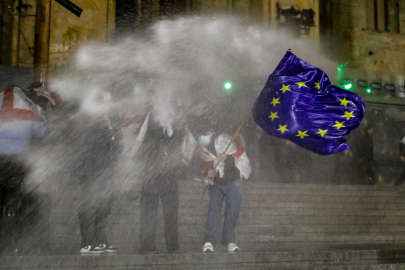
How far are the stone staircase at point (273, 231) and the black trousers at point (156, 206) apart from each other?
1.59ft

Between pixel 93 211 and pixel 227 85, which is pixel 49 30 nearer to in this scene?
pixel 227 85

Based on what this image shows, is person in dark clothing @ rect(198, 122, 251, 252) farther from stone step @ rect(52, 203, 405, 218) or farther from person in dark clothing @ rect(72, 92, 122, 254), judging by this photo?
person in dark clothing @ rect(72, 92, 122, 254)

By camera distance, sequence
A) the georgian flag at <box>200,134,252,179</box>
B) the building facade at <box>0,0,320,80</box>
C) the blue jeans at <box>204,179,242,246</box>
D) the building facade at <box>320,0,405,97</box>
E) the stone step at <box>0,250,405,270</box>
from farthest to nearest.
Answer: the building facade at <box>320,0,405,97</box> < the building facade at <box>0,0,320,80</box> < the georgian flag at <box>200,134,252,179</box> < the blue jeans at <box>204,179,242,246</box> < the stone step at <box>0,250,405,270</box>

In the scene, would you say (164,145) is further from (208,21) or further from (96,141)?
(208,21)

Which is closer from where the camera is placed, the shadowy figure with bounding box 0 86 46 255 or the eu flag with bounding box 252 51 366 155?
the shadowy figure with bounding box 0 86 46 255

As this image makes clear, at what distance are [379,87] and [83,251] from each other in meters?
14.9

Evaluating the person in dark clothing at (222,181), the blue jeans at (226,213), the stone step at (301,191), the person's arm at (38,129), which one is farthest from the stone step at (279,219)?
the person's arm at (38,129)

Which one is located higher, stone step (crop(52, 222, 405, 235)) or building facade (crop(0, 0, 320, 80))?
building facade (crop(0, 0, 320, 80))

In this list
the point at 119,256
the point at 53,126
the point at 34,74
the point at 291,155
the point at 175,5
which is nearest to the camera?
the point at 119,256

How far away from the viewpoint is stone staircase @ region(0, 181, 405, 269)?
5172mm

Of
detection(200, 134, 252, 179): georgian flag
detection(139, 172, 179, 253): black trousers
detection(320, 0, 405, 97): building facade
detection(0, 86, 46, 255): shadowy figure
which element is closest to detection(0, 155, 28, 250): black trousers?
detection(0, 86, 46, 255): shadowy figure

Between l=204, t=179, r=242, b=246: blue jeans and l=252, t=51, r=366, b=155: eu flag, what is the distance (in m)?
1.32

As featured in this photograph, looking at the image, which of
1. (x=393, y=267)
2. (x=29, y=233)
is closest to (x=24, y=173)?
(x=29, y=233)

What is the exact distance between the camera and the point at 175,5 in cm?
1611
